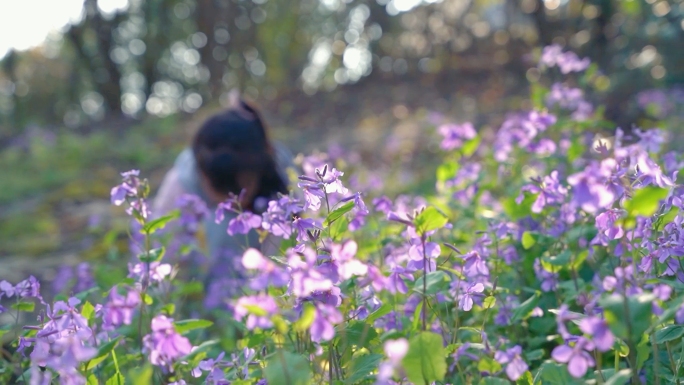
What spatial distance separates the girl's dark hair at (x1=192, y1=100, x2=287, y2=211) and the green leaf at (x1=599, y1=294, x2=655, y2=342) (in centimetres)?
229

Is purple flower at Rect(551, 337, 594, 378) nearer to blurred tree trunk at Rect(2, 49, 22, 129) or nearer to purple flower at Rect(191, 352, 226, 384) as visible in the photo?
purple flower at Rect(191, 352, 226, 384)

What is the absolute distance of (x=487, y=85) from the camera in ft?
27.1

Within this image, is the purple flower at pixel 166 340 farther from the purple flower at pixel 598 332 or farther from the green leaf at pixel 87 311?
the purple flower at pixel 598 332

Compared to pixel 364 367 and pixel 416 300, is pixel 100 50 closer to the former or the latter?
pixel 416 300

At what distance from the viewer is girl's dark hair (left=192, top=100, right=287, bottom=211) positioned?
10.7 ft

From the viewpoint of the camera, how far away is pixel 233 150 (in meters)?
3.32

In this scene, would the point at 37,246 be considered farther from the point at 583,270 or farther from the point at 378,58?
the point at 378,58

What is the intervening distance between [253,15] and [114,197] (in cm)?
988

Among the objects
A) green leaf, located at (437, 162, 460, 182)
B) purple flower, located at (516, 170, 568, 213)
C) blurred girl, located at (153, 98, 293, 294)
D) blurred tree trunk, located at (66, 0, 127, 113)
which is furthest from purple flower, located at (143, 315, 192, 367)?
blurred tree trunk, located at (66, 0, 127, 113)

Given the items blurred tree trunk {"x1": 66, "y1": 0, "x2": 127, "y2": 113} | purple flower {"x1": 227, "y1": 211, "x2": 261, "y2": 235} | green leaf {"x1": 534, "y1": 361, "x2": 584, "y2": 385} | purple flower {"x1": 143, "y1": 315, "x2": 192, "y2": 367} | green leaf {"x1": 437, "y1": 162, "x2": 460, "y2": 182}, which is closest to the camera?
purple flower {"x1": 143, "y1": 315, "x2": 192, "y2": 367}

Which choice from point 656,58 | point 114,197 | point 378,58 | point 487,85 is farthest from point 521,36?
point 114,197

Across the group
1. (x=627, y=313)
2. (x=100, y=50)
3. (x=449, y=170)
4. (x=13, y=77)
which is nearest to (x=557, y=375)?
(x=627, y=313)

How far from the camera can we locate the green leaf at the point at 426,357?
114 cm

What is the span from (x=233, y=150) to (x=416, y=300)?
1760mm
